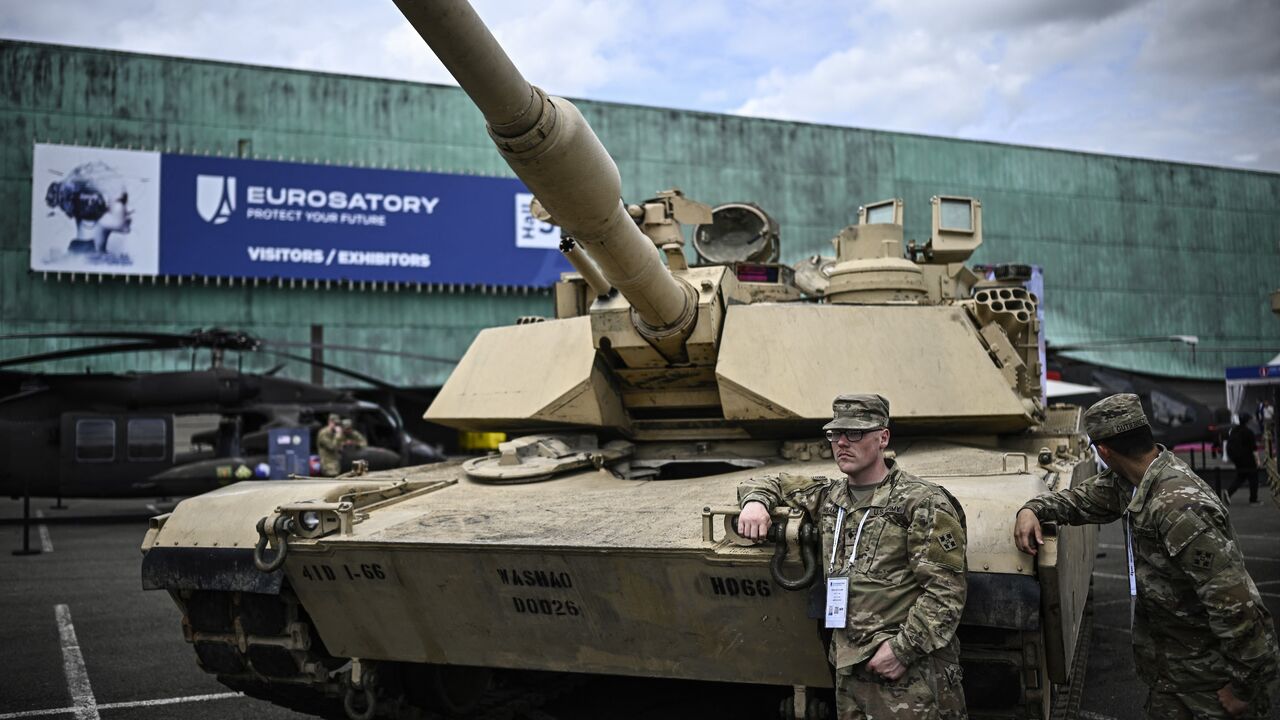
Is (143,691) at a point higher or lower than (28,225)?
lower

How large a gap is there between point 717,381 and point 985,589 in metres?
2.33

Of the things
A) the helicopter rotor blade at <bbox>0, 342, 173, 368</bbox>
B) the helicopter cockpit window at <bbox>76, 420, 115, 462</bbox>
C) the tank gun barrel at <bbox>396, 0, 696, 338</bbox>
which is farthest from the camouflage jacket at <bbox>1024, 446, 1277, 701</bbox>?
the helicopter cockpit window at <bbox>76, 420, 115, 462</bbox>

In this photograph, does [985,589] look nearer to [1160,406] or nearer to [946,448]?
[946,448]

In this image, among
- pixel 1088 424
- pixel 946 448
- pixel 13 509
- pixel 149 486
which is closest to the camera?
pixel 1088 424

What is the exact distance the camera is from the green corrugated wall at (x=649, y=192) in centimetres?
2039

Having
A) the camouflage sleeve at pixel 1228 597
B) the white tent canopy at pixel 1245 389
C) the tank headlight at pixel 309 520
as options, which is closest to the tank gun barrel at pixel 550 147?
the tank headlight at pixel 309 520

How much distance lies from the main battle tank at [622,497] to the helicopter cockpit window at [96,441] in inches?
417

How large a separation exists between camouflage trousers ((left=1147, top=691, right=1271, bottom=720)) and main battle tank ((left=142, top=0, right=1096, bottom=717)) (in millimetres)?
531

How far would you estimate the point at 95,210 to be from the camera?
65.9ft

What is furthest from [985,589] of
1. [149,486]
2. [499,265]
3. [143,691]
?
[499,265]

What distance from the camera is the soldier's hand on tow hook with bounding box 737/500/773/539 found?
415cm

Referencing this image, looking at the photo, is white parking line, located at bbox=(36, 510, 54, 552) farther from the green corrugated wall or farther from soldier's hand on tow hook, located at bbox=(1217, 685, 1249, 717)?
soldier's hand on tow hook, located at bbox=(1217, 685, 1249, 717)

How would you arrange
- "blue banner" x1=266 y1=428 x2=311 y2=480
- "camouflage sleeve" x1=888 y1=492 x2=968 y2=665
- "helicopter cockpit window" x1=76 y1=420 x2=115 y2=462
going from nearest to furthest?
"camouflage sleeve" x1=888 y1=492 x2=968 y2=665, "blue banner" x1=266 y1=428 x2=311 y2=480, "helicopter cockpit window" x1=76 y1=420 x2=115 y2=462

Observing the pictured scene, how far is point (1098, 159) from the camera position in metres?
27.9
